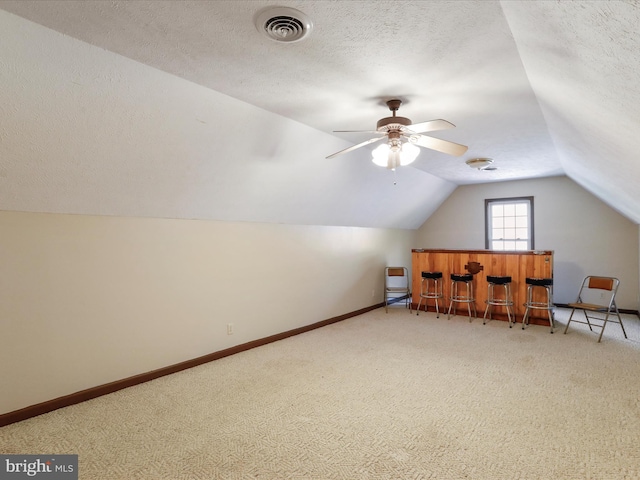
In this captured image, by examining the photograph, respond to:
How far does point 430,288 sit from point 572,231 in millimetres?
2854

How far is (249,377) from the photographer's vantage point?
11.2 ft

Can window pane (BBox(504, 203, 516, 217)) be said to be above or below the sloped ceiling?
below

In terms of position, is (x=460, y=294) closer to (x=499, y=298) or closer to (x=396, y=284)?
(x=499, y=298)

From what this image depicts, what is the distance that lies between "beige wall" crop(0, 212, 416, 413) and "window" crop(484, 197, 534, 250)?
14.2 feet

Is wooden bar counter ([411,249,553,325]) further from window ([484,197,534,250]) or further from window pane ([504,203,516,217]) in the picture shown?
window pane ([504,203,516,217])

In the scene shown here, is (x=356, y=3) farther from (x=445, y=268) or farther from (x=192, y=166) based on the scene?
(x=445, y=268)

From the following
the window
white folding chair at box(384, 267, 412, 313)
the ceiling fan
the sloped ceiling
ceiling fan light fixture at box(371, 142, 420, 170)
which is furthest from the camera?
the window

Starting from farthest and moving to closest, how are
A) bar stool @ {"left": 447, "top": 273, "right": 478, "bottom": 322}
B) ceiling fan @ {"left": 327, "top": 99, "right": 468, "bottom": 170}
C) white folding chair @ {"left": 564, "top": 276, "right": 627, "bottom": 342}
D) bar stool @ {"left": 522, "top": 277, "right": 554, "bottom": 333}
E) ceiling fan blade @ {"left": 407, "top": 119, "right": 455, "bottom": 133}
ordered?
1. bar stool @ {"left": 447, "top": 273, "right": 478, "bottom": 322}
2. bar stool @ {"left": 522, "top": 277, "right": 554, "bottom": 333}
3. white folding chair @ {"left": 564, "top": 276, "right": 627, "bottom": 342}
4. ceiling fan @ {"left": 327, "top": 99, "right": 468, "bottom": 170}
5. ceiling fan blade @ {"left": 407, "top": 119, "right": 455, "bottom": 133}

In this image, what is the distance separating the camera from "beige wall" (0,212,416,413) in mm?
2656

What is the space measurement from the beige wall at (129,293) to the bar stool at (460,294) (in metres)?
2.41

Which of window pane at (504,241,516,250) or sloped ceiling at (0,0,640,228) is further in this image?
window pane at (504,241,516,250)

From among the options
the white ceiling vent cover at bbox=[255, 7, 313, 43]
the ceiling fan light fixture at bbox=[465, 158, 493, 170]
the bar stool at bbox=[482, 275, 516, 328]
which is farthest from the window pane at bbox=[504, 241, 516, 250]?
the white ceiling vent cover at bbox=[255, 7, 313, 43]

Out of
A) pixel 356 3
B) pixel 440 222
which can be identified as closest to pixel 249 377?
pixel 356 3

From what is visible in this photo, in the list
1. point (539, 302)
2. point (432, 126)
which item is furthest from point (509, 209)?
point (432, 126)
